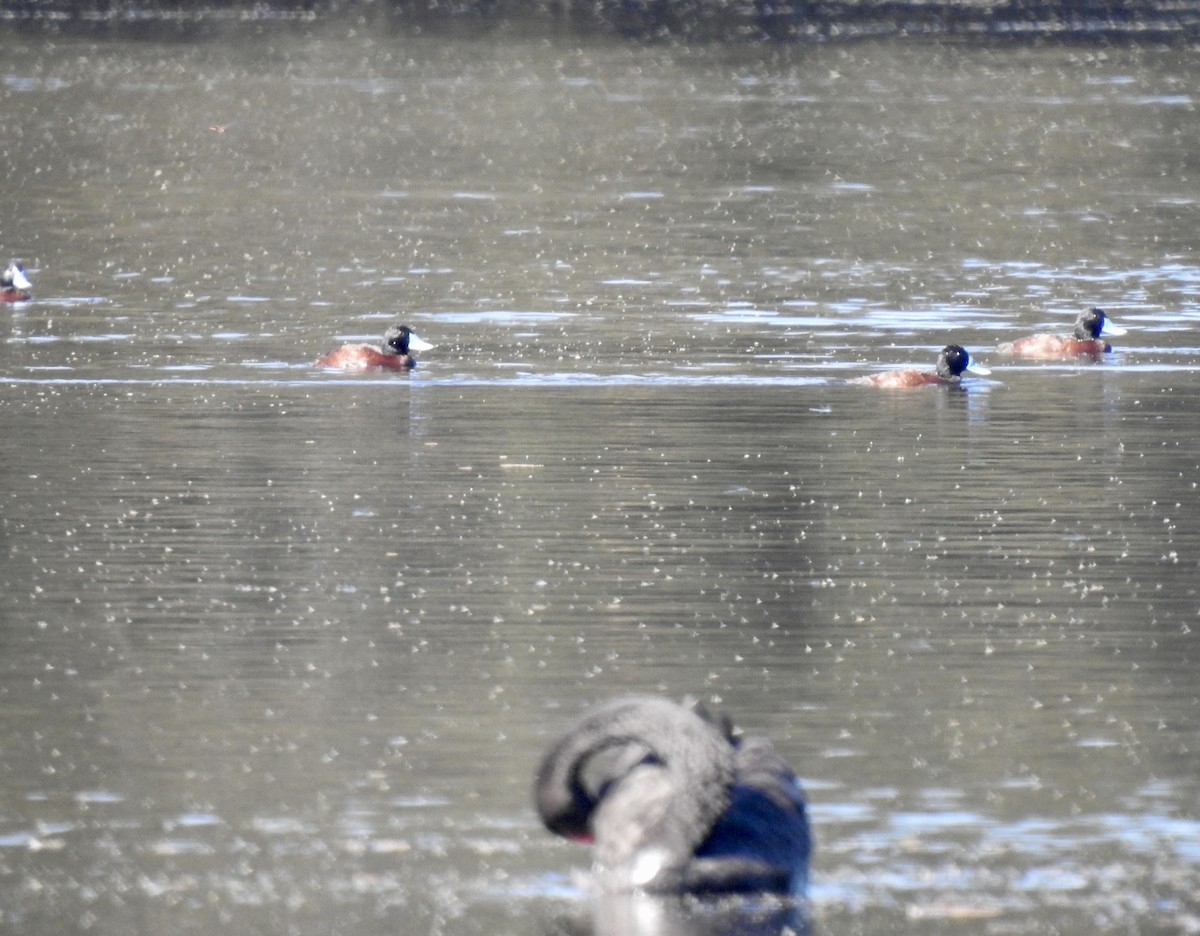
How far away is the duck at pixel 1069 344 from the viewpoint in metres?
25.3

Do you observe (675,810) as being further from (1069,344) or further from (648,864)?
(1069,344)

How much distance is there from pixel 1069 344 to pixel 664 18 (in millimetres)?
71155

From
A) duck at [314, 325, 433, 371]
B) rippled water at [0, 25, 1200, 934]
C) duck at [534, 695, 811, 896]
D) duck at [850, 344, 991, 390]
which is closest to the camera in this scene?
duck at [534, 695, 811, 896]

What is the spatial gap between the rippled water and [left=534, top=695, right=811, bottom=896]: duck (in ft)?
0.51

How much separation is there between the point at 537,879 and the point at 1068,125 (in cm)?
5048

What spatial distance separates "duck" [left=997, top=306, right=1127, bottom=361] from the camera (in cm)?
2528

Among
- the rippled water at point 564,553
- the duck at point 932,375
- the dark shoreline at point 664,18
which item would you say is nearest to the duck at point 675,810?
the rippled water at point 564,553

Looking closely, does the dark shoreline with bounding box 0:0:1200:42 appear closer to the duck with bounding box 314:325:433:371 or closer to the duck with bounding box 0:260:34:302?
the duck with bounding box 0:260:34:302

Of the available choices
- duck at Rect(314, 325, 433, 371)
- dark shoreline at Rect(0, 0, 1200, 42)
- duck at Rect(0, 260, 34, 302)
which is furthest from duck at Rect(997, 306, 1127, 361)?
dark shoreline at Rect(0, 0, 1200, 42)

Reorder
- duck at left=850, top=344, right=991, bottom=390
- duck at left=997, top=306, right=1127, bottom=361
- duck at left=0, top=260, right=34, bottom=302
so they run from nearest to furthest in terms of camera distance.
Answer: duck at left=850, top=344, right=991, bottom=390
duck at left=997, top=306, right=1127, bottom=361
duck at left=0, top=260, right=34, bottom=302

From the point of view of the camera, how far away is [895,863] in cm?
996

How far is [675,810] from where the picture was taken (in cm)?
930

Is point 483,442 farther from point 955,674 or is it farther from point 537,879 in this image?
point 537,879

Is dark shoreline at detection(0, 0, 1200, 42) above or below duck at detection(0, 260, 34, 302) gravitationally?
above
